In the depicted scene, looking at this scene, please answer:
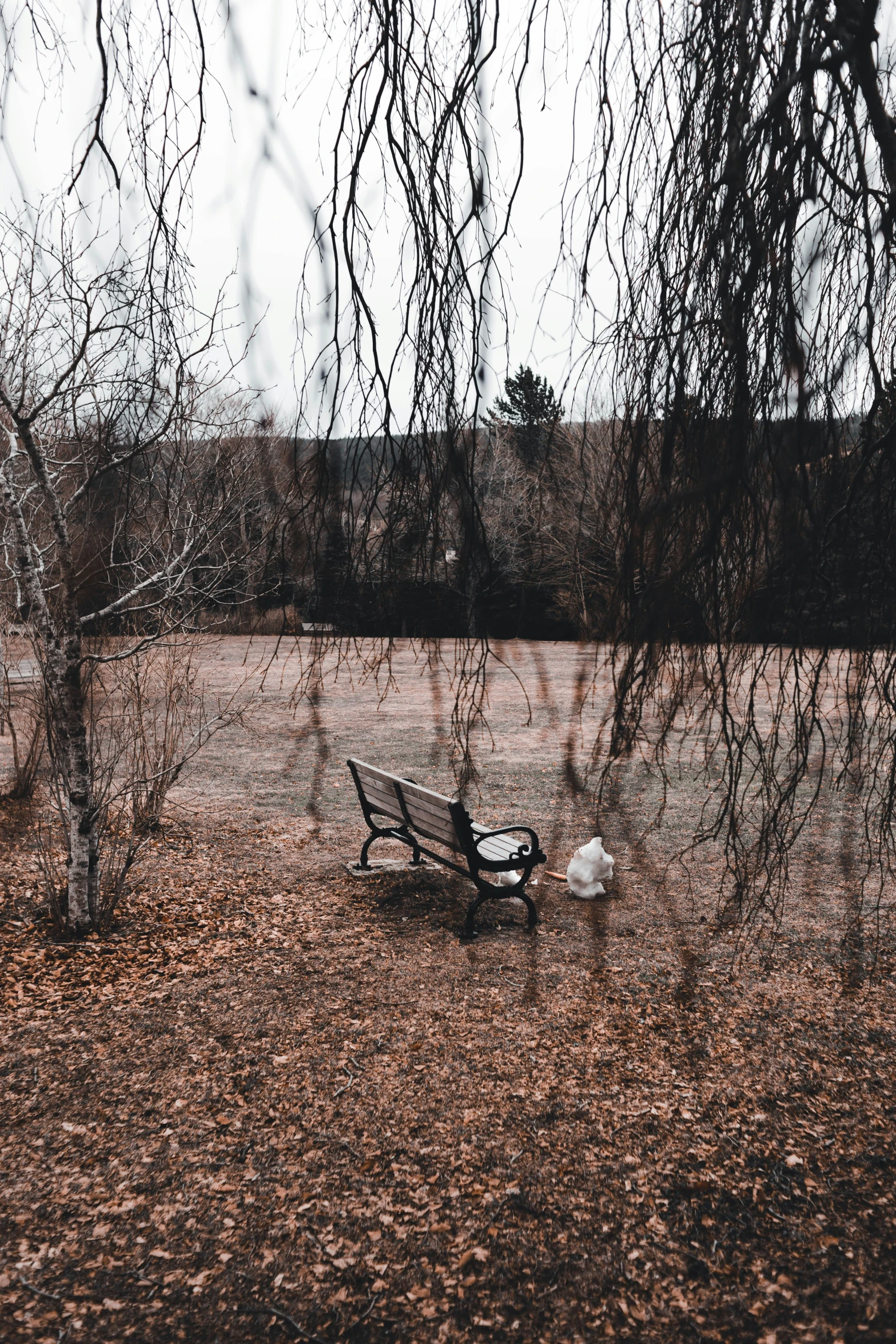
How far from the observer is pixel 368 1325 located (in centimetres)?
248

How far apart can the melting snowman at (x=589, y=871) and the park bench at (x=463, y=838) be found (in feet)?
1.53

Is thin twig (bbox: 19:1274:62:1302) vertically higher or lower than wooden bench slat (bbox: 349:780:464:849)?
lower

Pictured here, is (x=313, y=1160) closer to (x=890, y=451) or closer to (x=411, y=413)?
(x=411, y=413)

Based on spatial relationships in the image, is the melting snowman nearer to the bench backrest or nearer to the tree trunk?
the bench backrest

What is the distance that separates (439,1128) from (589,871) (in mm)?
2743

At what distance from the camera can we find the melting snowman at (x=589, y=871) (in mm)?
5934

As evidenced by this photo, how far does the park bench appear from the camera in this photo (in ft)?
16.6

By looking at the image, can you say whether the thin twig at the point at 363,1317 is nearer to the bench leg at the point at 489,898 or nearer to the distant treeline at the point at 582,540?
the distant treeline at the point at 582,540

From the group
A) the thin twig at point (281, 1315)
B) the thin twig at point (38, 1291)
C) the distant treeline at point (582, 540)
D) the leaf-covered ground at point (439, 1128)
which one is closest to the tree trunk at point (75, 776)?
the leaf-covered ground at point (439, 1128)

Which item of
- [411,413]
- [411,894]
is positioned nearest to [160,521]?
[411,894]

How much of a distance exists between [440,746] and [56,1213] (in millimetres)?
8984

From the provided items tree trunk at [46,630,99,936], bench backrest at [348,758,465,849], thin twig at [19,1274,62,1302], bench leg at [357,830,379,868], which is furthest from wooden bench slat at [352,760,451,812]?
thin twig at [19,1274,62,1302]

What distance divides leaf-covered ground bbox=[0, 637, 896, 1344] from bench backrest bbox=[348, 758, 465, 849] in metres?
0.61

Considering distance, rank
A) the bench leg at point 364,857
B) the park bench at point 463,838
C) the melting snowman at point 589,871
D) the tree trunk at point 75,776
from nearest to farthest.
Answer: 1. the tree trunk at point 75,776
2. the park bench at point 463,838
3. the melting snowman at point 589,871
4. the bench leg at point 364,857
